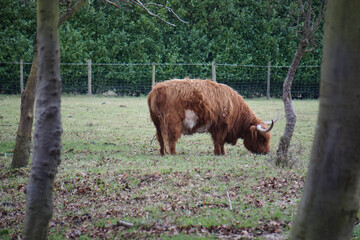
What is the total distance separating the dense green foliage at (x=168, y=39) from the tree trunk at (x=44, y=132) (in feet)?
61.5

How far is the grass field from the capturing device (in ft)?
14.1

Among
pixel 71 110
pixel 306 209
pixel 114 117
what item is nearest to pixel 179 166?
pixel 306 209

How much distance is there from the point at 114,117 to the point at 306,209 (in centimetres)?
1214

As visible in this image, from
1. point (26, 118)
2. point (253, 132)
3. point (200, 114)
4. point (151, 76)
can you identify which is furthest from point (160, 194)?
point (151, 76)

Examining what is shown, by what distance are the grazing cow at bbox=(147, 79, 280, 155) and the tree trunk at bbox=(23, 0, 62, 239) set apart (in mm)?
4831

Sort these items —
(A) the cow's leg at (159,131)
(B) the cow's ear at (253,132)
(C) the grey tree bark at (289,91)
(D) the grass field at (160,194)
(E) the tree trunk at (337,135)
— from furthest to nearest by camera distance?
1. (B) the cow's ear at (253,132)
2. (A) the cow's leg at (159,131)
3. (C) the grey tree bark at (289,91)
4. (D) the grass field at (160,194)
5. (E) the tree trunk at (337,135)

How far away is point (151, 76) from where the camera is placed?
73.3 ft

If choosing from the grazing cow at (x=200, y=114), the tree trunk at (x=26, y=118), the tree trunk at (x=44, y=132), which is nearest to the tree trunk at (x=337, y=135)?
the tree trunk at (x=44, y=132)

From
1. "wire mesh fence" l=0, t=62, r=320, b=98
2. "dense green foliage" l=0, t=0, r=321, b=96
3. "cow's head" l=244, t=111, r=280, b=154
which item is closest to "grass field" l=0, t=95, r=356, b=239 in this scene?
"cow's head" l=244, t=111, r=280, b=154

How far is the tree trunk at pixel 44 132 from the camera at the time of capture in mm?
3271

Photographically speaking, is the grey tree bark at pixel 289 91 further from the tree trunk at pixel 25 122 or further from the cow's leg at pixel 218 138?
the tree trunk at pixel 25 122

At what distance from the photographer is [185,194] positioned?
17.6 feet

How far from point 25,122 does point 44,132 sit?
139 inches

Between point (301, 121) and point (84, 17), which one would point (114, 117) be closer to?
point (301, 121)
